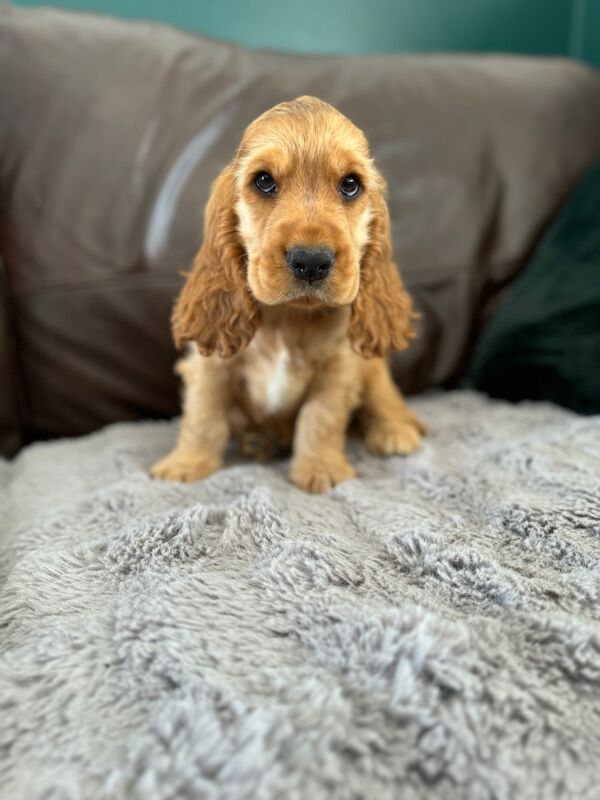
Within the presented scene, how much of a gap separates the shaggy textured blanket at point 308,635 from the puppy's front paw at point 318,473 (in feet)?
0.18

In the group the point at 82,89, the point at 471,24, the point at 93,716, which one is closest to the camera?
the point at 93,716

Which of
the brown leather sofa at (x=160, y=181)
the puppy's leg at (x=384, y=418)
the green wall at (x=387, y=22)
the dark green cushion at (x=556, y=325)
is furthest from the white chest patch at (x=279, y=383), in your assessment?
the green wall at (x=387, y=22)

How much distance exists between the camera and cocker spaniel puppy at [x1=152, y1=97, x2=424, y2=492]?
1332 millimetres

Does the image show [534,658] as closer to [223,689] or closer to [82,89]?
[223,689]

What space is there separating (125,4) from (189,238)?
3.92 feet

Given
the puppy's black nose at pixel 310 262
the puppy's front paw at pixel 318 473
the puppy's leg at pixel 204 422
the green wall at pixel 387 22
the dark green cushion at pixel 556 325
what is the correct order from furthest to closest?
the green wall at pixel 387 22, the dark green cushion at pixel 556 325, the puppy's leg at pixel 204 422, the puppy's front paw at pixel 318 473, the puppy's black nose at pixel 310 262

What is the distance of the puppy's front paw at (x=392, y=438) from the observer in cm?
187

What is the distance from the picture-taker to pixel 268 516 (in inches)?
56.1

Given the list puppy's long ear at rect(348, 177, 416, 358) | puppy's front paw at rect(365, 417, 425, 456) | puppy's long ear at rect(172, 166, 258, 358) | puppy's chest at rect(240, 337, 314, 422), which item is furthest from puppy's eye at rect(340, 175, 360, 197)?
puppy's front paw at rect(365, 417, 425, 456)

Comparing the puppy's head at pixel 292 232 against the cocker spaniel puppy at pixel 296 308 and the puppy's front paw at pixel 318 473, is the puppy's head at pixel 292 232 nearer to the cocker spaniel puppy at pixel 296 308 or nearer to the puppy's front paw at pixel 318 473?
the cocker spaniel puppy at pixel 296 308

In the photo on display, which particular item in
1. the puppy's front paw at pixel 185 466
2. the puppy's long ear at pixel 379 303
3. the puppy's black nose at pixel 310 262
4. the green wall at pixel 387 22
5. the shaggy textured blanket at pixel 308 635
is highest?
the green wall at pixel 387 22

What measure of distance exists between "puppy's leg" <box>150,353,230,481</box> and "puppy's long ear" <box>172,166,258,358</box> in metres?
0.15

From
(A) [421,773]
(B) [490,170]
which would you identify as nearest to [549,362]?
(B) [490,170]

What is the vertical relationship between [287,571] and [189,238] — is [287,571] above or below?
below
